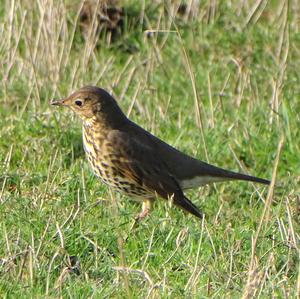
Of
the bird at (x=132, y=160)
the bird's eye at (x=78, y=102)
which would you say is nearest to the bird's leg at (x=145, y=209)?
the bird at (x=132, y=160)

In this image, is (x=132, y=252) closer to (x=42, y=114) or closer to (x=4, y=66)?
(x=42, y=114)

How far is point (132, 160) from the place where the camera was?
752 cm

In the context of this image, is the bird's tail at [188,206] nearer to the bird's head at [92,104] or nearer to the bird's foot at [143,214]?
the bird's foot at [143,214]

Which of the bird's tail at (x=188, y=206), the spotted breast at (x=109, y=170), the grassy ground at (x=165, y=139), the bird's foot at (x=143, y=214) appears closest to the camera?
the grassy ground at (x=165, y=139)

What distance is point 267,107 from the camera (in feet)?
30.3

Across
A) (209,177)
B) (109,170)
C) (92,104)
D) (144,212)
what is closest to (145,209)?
(144,212)

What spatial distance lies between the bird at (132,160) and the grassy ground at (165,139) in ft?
0.50

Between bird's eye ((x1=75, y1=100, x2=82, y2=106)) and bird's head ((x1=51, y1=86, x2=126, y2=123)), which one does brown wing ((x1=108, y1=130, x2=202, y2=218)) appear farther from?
bird's eye ((x1=75, y1=100, x2=82, y2=106))

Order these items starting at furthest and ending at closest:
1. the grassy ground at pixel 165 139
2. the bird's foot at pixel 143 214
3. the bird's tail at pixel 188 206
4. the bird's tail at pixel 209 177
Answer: the bird's tail at pixel 209 177
the bird's tail at pixel 188 206
the bird's foot at pixel 143 214
the grassy ground at pixel 165 139

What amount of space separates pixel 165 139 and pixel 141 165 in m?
1.22

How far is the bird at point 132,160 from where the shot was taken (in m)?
7.45

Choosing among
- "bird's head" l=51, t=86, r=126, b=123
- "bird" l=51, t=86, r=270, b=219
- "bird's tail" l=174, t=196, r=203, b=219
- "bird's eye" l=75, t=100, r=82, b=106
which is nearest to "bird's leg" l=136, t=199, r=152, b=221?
"bird" l=51, t=86, r=270, b=219

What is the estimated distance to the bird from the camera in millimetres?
7445

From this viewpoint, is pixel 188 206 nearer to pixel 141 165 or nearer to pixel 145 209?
pixel 145 209
